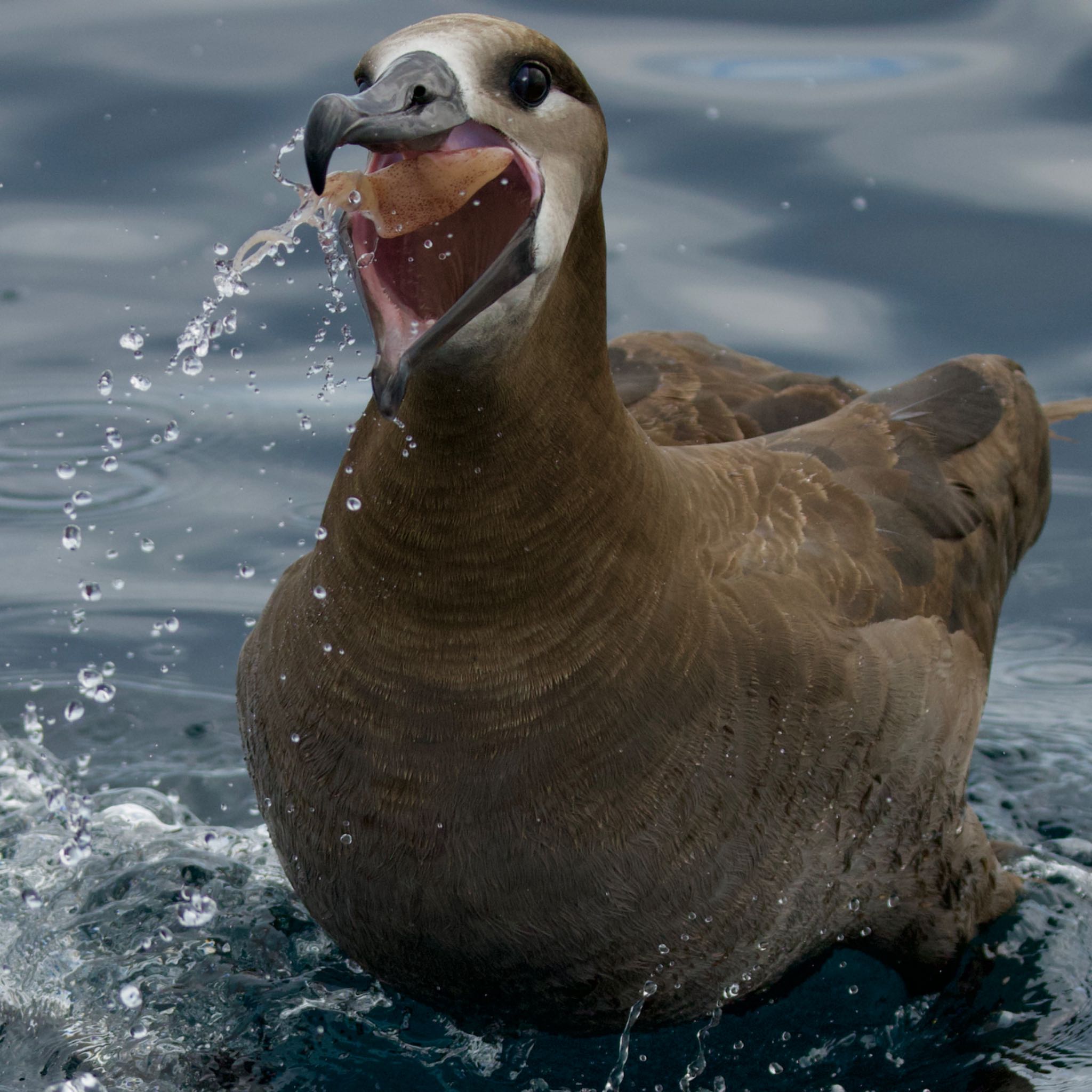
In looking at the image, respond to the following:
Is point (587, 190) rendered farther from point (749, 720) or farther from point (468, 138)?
point (749, 720)

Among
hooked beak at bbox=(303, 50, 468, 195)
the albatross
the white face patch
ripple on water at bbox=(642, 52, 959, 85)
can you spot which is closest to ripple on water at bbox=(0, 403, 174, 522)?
the albatross

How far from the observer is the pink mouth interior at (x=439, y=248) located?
9.45 ft

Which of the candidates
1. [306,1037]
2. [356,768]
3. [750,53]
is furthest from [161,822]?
[750,53]

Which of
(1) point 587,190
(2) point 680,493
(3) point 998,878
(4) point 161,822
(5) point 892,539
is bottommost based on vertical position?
(4) point 161,822

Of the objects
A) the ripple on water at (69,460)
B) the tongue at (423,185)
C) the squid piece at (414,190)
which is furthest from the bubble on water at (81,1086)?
the ripple on water at (69,460)

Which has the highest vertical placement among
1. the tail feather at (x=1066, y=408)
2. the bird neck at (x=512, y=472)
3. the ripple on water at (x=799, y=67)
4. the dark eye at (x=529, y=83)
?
the dark eye at (x=529, y=83)

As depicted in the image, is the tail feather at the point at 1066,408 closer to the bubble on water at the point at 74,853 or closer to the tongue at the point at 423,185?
the tongue at the point at 423,185

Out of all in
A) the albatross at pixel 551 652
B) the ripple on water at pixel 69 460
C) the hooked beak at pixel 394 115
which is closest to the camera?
the hooked beak at pixel 394 115

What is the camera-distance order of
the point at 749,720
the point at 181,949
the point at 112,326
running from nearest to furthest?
the point at 749,720, the point at 181,949, the point at 112,326

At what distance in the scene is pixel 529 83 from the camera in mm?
3021

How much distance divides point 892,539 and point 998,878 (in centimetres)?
100

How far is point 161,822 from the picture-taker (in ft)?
16.3

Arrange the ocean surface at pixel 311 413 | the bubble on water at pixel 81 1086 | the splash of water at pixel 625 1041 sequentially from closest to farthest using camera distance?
the splash of water at pixel 625 1041 → the bubble on water at pixel 81 1086 → the ocean surface at pixel 311 413

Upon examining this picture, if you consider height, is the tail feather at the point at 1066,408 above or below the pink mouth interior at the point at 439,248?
below
